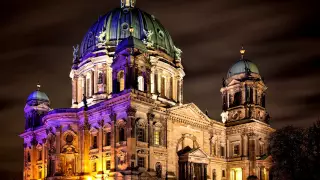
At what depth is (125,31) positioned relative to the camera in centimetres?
6844

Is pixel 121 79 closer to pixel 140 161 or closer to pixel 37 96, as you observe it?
pixel 140 161

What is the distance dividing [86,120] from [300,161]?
1082 inches

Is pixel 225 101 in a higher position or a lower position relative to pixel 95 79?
lower

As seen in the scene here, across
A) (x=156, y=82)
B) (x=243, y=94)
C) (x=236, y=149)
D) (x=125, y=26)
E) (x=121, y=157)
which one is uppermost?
(x=125, y=26)

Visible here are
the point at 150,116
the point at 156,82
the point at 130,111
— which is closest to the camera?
the point at 130,111

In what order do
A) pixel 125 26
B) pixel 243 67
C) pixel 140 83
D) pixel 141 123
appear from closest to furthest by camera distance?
pixel 141 123
pixel 140 83
pixel 125 26
pixel 243 67

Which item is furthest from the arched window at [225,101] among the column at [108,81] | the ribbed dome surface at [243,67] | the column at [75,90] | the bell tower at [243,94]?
the column at [75,90]

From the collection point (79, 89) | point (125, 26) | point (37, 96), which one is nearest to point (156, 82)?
point (125, 26)

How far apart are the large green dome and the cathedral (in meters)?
0.16

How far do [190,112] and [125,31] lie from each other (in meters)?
15.8

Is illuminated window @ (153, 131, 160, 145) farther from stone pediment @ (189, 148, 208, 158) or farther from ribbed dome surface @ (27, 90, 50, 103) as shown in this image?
ribbed dome surface @ (27, 90, 50, 103)

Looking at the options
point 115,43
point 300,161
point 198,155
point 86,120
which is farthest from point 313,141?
point 115,43

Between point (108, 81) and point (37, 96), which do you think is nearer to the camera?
point (108, 81)

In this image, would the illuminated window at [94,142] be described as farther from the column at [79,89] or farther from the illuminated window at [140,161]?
the column at [79,89]
